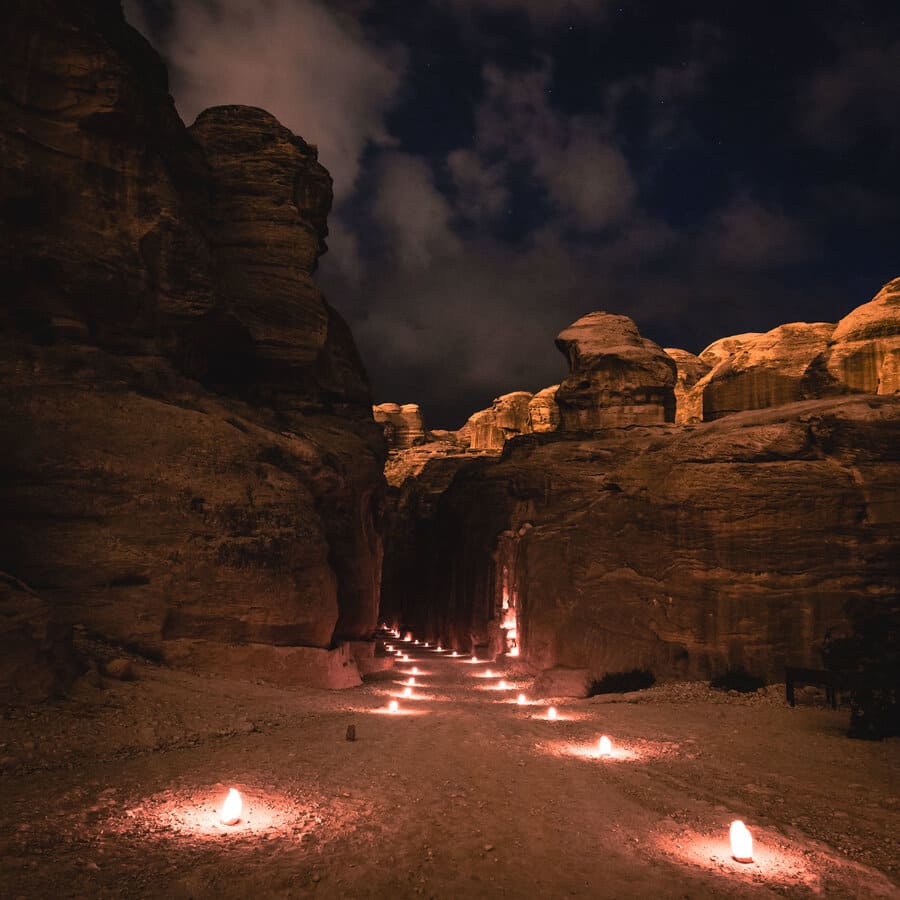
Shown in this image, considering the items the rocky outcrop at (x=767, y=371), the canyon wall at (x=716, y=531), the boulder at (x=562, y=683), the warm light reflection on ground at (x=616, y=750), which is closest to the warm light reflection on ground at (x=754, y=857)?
the warm light reflection on ground at (x=616, y=750)

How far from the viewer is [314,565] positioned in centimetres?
1495

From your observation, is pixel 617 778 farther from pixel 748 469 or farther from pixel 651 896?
pixel 748 469

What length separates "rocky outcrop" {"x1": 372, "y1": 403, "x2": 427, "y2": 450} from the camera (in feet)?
269

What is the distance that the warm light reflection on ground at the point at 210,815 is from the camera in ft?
16.1

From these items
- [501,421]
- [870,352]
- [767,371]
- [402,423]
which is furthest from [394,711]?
[402,423]

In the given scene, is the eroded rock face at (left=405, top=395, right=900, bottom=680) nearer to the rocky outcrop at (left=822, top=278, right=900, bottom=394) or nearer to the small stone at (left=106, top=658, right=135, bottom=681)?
the rocky outcrop at (left=822, top=278, right=900, bottom=394)

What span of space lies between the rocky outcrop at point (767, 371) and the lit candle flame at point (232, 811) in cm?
2693

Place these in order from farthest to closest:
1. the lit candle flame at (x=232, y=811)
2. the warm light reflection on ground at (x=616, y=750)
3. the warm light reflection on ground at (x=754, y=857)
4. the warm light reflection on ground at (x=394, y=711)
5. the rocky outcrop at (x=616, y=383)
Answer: the rocky outcrop at (x=616, y=383), the warm light reflection on ground at (x=394, y=711), the warm light reflection on ground at (x=616, y=750), the lit candle flame at (x=232, y=811), the warm light reflection on ground at (x=754, y=857)

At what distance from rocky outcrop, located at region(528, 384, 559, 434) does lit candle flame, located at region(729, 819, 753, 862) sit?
5993 cm

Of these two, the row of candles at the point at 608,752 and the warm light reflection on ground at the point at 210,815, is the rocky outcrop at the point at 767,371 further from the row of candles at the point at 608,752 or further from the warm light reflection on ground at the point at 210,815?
the warm light reflection on ground at the point at 210,815

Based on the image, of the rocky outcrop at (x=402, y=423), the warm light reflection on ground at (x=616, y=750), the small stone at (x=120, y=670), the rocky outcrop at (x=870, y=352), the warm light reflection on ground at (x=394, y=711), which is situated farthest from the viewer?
the rocky outcrop at (x=402, y=423)

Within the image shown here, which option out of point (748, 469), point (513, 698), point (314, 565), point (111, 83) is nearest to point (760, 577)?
point (748, 469)

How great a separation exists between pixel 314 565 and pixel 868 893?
12094 millimetres

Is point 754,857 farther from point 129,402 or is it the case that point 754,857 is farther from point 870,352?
point 870,352
